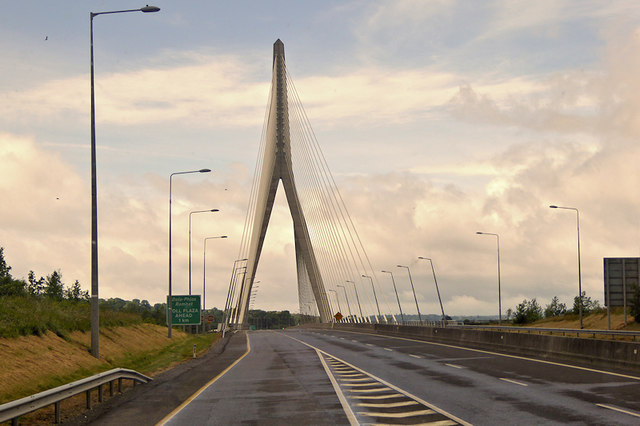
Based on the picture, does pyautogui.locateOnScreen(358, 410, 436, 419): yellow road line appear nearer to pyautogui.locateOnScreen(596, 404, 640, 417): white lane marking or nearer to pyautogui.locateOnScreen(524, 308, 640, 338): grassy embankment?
pyautogui.locateOnScreen(596, 404, 640, 417): white lane marking

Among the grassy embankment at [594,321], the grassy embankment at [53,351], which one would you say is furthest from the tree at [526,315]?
the grassy embankment at [53,351]

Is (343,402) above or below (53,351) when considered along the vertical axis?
below

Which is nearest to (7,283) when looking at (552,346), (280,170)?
(280,170)

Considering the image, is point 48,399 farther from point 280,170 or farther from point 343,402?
point 280,170

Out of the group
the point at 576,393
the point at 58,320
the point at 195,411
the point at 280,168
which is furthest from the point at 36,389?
the point at 280,168

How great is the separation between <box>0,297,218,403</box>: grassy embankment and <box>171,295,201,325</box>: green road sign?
16.6m

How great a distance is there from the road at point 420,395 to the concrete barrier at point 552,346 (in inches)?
49.2

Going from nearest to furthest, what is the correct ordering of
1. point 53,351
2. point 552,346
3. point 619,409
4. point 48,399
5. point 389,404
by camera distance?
point 48,399
point 619,409
point 389,404
point 53,351
point 552,346

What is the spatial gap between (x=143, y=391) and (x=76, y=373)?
5.06 m

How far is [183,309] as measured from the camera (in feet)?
202

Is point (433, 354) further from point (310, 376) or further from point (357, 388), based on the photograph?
point (357, 388)

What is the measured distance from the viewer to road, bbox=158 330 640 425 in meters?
14.4

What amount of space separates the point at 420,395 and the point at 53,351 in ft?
47.2

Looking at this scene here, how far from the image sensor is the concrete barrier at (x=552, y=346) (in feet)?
82.7
